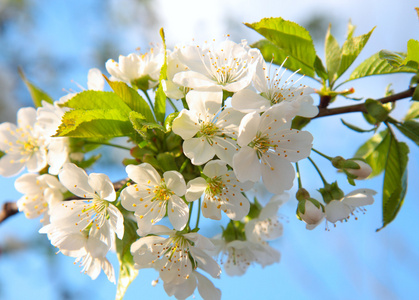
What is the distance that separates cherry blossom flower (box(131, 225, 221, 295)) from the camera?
49.9 inches

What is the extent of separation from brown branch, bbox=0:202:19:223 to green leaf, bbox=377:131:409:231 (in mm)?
1622

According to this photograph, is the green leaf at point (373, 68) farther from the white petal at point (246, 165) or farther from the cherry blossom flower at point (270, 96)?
the white petal at point (246, 165)

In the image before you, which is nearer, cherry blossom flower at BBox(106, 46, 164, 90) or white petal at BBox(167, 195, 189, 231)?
white petal at BBox(167, 195, 189, 231)

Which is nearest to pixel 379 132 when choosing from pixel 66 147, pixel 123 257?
pixel 123 257

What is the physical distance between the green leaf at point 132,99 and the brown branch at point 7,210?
0.92m

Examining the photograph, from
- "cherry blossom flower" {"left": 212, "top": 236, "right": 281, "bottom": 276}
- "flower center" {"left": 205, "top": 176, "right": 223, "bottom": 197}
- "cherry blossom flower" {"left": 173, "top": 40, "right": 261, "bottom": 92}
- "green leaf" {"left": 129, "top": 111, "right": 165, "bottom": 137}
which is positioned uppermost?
"cherry blossom flower" {"left": 173, "top": 40, "right": 261, "bottom": 92}

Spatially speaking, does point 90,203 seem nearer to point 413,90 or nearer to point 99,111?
point 99,111

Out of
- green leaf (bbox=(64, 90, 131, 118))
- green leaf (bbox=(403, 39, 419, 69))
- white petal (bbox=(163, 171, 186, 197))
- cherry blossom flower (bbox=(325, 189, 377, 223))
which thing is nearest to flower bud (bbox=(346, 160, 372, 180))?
cherry blossom flower (bbox=(325, 189, 377, 223))

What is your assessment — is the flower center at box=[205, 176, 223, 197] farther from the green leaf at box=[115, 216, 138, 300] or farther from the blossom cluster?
the green leaf at box=[115, 216, 138, 300]

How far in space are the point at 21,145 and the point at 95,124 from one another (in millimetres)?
780

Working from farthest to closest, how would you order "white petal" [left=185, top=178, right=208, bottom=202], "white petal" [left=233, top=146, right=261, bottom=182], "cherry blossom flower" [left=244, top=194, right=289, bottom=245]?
1. "cherry blossom flower" [left=244, top=194, right=289, bottom=245]
2. "white petal" [left=185, top=178, right=208, bottom=202]
3. "white petal" [left=233, top=146, right=261, bottom=182]

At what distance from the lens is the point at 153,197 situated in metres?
1.25

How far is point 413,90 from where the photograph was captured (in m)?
1.40

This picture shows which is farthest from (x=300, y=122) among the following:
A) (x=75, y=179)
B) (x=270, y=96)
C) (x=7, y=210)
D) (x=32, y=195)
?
(x=7, y=210)
